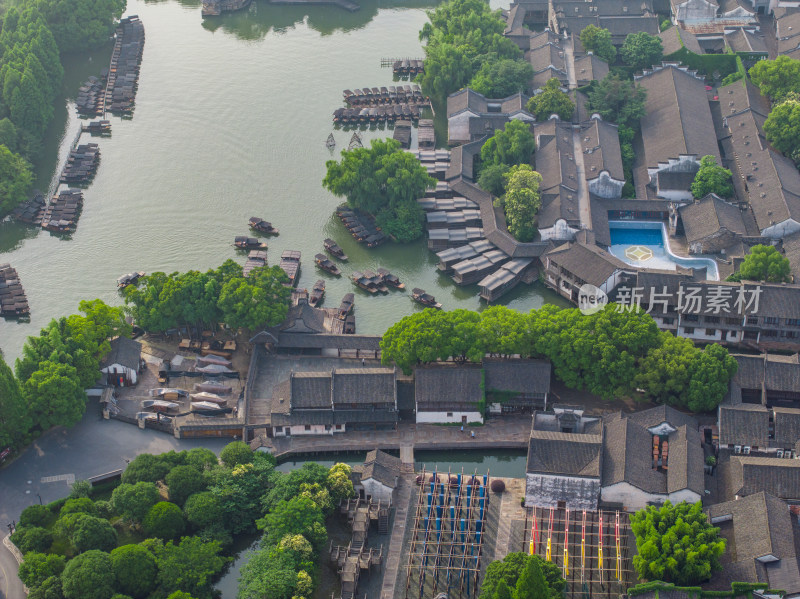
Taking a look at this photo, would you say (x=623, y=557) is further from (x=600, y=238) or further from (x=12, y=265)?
(x=12, y=265)

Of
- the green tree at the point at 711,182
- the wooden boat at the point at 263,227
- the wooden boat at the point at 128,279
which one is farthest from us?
the wooden boat at the point at 263,227

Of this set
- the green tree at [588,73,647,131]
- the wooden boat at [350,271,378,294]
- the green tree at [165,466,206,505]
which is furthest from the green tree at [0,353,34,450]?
the green tree at [588,73,647,131]

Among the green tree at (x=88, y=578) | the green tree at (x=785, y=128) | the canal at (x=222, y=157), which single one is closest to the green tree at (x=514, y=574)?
the green tree at (x=88, y=578)

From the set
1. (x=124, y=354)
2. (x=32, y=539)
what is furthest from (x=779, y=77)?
(x=32, y=539)

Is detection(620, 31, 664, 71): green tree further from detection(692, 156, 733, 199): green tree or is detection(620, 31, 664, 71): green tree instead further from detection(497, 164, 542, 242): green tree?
detection(497, 164, 542, 242): green tree

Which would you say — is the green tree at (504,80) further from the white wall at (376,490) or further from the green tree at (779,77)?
the white wall at (376,490)

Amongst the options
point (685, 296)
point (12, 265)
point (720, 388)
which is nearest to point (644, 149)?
point (685, 296)

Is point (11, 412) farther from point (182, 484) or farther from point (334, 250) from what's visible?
point (334, 250)
